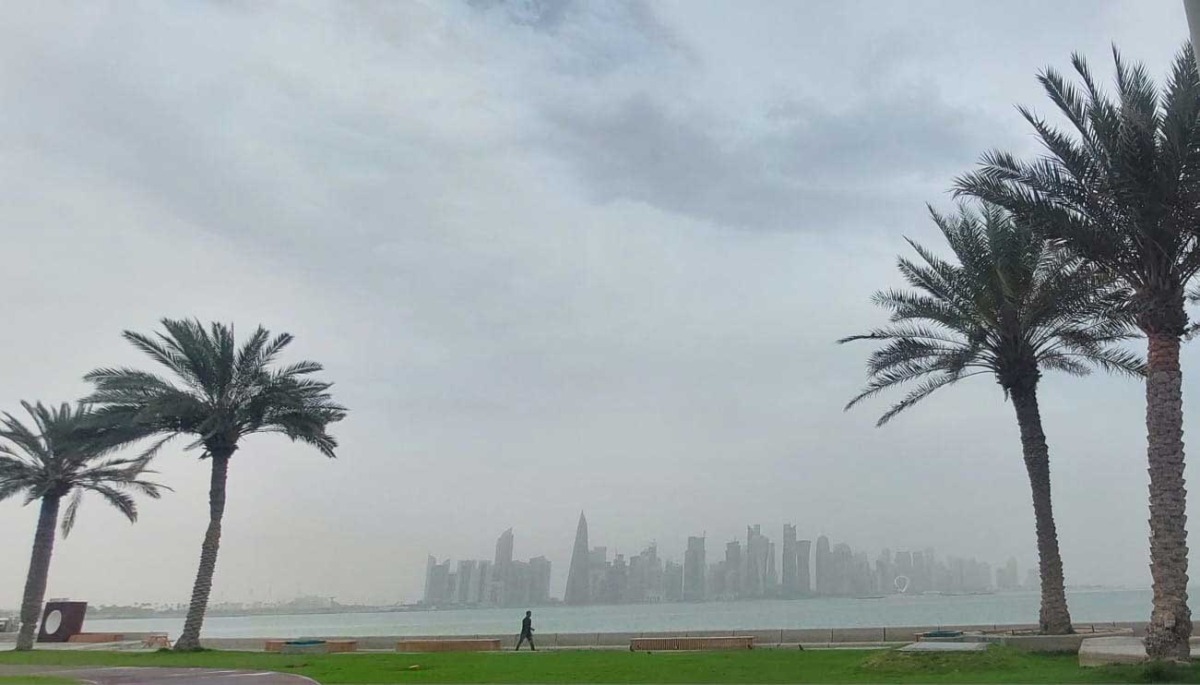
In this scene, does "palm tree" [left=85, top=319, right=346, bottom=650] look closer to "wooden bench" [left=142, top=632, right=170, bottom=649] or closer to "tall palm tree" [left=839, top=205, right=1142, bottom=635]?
"wooden bench" [left=142, top=632, right=170, bottom=649]

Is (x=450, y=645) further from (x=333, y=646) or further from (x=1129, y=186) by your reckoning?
(x=1129, y=186)

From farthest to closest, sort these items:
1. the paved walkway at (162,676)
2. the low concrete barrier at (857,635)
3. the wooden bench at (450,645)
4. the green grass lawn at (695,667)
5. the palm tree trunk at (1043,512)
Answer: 1. the low concrete barrier at (857,635)
2. the wooden bench at (450,645)
3. the palm tree trunk at (1043,512)
4. the paved walkway at (162,676)
5. the green grass lawn at (695,667)

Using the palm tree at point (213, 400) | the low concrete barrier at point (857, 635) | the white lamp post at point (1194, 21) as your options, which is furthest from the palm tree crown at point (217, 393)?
the white lamp post at point (1194, 21)

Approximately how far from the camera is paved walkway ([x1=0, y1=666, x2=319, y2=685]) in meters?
14.6

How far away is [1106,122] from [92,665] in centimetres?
2229

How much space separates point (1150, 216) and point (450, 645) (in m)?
17.5

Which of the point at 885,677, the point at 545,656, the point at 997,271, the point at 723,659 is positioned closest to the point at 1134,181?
the point at 997,271

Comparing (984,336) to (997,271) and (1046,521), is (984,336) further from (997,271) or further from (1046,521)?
(1046,521)

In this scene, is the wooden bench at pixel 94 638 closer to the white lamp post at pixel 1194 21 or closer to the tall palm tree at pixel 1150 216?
the tall palm tree at pixel 1150 216

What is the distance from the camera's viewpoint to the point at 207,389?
24703 mm

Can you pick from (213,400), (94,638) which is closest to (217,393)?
(213,400)

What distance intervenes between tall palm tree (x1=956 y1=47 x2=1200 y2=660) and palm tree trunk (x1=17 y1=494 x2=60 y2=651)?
2847 centimetres

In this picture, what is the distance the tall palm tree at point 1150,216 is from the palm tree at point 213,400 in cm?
1838

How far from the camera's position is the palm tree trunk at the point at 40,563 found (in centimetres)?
2767
